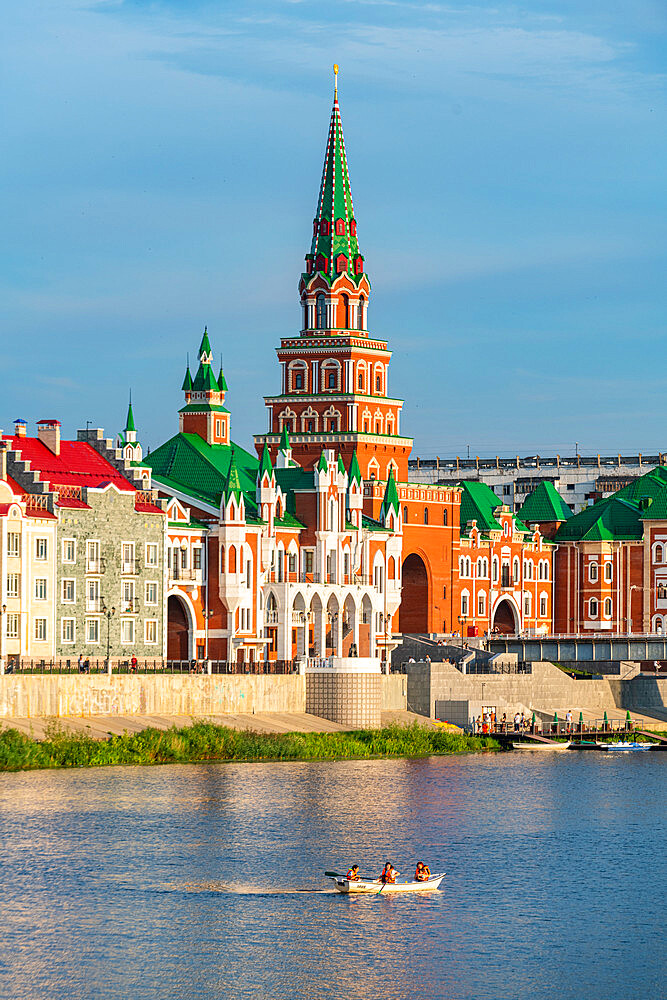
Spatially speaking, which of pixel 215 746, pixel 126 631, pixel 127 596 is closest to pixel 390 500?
pixel 127 596

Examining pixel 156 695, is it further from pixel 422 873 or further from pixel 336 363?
pixel 336 363

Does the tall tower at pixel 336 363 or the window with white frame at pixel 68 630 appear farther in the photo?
the tall tower at pixel 336 363

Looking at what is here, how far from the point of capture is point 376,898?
235ft

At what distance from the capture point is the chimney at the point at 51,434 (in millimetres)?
127188

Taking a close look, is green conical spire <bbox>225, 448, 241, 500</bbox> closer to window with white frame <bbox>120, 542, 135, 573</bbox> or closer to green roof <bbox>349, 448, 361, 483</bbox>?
window with white frame <bbox>120, 542, 135, 573</bbox>

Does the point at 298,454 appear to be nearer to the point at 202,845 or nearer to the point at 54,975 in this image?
the point at 202,845

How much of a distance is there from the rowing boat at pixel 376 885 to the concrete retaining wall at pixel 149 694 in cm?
3312

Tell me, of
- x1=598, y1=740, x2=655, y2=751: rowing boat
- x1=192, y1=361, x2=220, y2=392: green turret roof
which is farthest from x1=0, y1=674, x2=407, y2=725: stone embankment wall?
x1=192, y1=361, x2=220, y2=392: green turret roof

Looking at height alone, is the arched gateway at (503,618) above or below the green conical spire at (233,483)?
below

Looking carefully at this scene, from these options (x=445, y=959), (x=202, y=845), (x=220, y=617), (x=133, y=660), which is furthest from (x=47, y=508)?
(x=445, y=959)

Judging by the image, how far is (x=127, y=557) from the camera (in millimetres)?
129125

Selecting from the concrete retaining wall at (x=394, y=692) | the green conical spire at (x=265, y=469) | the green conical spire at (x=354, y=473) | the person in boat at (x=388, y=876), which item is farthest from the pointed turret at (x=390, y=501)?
the person in boat at (x=388, y=876)

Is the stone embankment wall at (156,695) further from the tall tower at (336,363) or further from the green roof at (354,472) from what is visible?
the tall tower at (336,363)

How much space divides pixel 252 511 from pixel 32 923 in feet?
271
